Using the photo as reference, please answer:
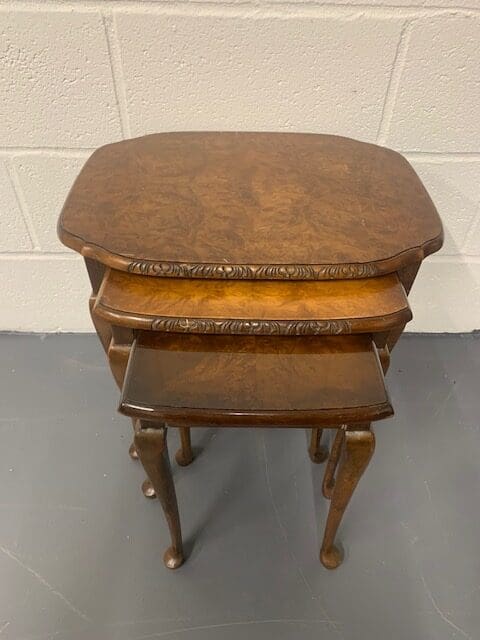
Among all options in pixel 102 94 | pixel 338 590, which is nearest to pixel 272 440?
pixel 338 590

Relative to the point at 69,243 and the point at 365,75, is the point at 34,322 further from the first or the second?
the point at 365,75

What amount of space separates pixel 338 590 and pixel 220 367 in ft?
2.03

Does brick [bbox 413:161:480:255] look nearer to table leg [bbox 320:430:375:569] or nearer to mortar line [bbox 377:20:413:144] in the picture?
mortar line [bbox 377:20:413:144]

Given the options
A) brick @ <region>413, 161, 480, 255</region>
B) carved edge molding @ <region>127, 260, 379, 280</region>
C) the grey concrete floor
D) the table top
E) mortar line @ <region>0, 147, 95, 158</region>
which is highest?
the table top

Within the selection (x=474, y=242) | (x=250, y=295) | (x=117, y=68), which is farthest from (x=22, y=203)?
(x=474, y=242)

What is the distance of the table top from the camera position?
0.72 meters

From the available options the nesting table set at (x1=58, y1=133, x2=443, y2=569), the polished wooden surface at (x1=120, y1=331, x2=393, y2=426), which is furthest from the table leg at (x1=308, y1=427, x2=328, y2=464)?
the polished wooden surface at (x1=120, y1=331, x2=393, y2=426)

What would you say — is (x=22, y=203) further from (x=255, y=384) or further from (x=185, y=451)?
(x=255, y=384)

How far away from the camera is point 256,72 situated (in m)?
1.07

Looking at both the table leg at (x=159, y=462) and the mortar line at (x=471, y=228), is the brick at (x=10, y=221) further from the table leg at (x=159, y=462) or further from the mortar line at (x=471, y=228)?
the mortar line at (x=471, y=228)

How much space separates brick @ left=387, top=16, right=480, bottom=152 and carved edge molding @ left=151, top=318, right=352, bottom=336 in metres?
0.67

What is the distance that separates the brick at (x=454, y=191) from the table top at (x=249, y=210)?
312mm

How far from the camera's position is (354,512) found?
1.17 m

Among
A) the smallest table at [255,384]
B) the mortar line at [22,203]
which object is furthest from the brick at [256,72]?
the smallest table at [255,384]
